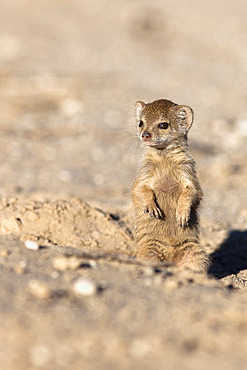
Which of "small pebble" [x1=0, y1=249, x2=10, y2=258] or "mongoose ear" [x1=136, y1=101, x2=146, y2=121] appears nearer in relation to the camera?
"small pebble" [x1=0, y1=249, x2=10, y2=258]

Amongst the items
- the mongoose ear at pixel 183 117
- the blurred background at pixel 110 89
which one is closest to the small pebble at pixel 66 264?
the mongoose ear at pixel 183 117

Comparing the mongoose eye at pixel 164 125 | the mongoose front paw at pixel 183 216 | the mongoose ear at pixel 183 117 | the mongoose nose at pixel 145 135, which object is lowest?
the mongoose front paw at pixel 183 216

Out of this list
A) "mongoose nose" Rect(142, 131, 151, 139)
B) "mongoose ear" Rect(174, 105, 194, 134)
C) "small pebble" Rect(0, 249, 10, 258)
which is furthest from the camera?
"mongoose ear" Rect(174, 105, 194, 134)

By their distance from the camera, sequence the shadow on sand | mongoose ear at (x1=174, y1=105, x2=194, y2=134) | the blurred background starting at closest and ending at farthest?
mongoose ear at (x1=174, y1=105, x2=194, y2=134)
the shadow on sand
the blurred background

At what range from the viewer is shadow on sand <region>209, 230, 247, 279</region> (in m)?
5.32

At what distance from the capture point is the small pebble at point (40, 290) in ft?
9.93

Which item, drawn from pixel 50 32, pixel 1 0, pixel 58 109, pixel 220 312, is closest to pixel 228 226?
pixel 220 312

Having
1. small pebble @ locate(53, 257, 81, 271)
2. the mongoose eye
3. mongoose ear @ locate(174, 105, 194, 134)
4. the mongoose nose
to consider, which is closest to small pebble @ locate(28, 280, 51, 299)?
small pebble @ locate(53, 257, 81, 271)

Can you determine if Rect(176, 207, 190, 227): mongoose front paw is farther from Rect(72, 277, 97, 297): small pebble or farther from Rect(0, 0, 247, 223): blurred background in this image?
Rect(72, 277, 97, 297): small pebble

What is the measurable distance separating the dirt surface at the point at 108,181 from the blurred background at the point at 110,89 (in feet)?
0.11

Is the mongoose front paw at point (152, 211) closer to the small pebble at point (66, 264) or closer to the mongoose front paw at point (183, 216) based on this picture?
the mongoose front paw at point (183, 216)

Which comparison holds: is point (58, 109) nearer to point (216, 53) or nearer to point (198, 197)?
point (216, 53)

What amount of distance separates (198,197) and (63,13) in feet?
42.6

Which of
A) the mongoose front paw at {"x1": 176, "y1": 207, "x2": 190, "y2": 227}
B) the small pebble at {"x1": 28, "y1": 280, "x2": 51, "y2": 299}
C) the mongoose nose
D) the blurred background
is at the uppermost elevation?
the blurred background
